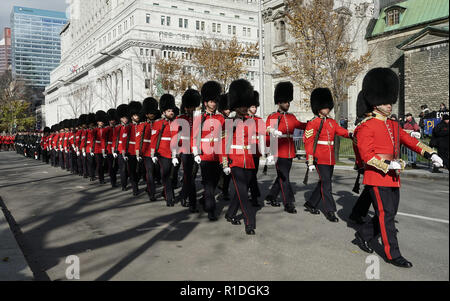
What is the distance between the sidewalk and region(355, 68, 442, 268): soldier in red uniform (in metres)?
3.81

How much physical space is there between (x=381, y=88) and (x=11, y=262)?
4.70 m

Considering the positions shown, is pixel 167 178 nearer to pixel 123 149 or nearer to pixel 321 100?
pixel 123 149

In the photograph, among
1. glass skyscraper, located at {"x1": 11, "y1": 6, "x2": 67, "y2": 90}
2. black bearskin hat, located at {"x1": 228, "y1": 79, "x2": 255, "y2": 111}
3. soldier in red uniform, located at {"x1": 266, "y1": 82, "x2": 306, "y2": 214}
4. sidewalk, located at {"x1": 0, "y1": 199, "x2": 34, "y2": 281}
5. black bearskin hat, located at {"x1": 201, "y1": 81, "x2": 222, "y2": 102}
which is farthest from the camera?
glass skyscraper, located at {"x1": 11, "y1": 6, "x2": 67, "y2": 90}

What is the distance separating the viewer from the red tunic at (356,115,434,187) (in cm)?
484

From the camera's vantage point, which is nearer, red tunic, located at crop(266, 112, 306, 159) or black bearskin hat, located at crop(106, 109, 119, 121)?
→ red tunic, located at crop(266, 112, 306, 159)

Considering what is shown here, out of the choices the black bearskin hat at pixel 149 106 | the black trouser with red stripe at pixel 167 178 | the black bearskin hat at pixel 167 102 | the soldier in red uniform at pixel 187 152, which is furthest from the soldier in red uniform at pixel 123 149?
the soldier in red uniform at pixel 187 152

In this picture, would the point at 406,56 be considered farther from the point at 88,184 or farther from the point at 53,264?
the point at 53,264

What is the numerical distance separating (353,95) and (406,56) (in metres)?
5.62

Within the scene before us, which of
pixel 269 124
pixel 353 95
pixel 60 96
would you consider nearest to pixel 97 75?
pixel 60 96

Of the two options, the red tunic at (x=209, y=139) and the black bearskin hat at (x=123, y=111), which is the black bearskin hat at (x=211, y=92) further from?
the black bearskin hat at (x=123, y=111)

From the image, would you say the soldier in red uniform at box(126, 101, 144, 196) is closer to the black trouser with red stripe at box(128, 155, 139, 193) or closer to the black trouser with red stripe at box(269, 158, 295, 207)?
the black trouser with red stripe at box(128, 155, 139, 193)

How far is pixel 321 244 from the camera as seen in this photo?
217 inches

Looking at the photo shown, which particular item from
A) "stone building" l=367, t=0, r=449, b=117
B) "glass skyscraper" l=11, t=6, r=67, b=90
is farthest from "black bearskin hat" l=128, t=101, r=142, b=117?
"glass skyscraper" l=11, t=6, r=67, b=90

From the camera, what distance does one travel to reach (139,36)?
68.1 m
